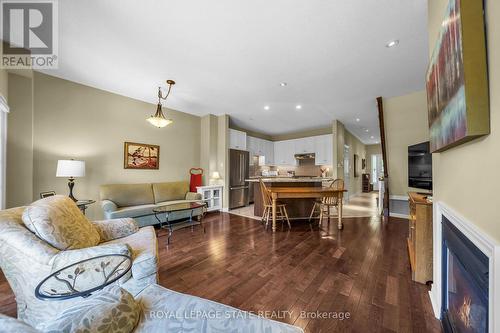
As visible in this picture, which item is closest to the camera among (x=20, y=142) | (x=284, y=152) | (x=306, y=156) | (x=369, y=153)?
(x=20, y=142)

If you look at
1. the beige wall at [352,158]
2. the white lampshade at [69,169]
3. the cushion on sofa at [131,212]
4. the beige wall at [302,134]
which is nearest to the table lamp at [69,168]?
the white lampshade at [69,169]

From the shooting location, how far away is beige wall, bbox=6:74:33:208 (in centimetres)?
261

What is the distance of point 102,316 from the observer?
2.39 feet

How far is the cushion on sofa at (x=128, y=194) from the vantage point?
3504 mm

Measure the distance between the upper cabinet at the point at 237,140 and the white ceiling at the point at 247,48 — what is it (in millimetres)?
1670

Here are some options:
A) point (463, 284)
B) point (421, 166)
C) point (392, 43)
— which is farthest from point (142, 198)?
point (421, 166)

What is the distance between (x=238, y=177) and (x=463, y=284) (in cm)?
483

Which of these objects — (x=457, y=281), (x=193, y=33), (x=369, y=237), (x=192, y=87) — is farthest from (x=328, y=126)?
(x=457, y=281)

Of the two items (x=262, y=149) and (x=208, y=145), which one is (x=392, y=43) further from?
(x=262, y=149)

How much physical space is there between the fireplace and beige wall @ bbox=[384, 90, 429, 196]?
347 centimetres

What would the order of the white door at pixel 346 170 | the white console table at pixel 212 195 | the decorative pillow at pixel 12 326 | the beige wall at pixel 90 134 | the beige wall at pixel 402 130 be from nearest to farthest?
the decorative pillow at pixel 12 326
the beige wall at pixel 90 134
the beige wall at pixel 402 130
the white console table at pixel 212 195
the white door at pixel 346 170

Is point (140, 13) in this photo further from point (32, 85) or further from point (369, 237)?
point (369, 237)

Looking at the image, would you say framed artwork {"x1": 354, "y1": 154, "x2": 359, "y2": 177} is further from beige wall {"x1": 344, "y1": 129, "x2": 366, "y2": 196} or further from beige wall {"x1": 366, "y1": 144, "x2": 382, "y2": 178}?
beige wall {"x1": 366, "y1": 144, "x2": 382, "y2": 178}

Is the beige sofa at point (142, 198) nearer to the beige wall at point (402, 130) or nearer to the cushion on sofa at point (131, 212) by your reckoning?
the cushion on sofa at point (131, 212)
